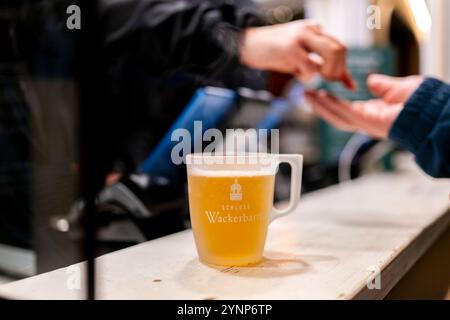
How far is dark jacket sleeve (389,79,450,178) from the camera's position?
74 centimetres

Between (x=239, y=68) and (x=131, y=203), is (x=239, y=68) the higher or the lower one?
the higher one

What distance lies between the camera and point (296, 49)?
0.86 metres

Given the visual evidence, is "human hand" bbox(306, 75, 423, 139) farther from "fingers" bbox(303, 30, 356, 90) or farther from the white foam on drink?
the white foam on drink

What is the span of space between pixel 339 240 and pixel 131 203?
317 millimetres

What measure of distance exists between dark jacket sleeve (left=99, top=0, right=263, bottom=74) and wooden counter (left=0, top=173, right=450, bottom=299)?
301 millimetres

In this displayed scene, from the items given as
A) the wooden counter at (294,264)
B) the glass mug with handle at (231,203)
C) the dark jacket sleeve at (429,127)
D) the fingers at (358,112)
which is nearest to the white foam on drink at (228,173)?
the glass mug with handle at (231,203)

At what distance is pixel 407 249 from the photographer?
0.71m

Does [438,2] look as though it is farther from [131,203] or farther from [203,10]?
[131,203]

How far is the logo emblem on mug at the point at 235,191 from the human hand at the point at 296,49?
0.38 meters

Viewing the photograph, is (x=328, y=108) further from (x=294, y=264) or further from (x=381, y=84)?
(x=294, y=264)

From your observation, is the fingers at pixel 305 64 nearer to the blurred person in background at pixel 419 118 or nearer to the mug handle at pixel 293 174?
A: the blurred person in background at pixel 419 118

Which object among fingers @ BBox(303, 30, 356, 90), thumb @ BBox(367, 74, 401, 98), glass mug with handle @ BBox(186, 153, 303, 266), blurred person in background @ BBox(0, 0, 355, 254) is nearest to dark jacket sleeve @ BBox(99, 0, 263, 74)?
blurred person in background @ BBox(0, 0, 355, 254)

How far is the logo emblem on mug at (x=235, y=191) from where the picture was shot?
559 mm

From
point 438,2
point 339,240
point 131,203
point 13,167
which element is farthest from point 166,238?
point 438,2
